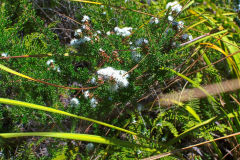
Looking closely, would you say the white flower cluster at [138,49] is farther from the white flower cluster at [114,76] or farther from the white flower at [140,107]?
the white flower at [140,107]

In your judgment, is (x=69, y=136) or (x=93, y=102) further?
(x=93, y=102)

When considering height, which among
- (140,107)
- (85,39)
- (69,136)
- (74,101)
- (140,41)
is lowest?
(69,136)

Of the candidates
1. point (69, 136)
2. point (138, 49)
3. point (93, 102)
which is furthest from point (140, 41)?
point (69, 136)

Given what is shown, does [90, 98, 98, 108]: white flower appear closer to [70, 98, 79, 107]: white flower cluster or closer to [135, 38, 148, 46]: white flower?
[70, 98, 79, 107]: white flower cluster

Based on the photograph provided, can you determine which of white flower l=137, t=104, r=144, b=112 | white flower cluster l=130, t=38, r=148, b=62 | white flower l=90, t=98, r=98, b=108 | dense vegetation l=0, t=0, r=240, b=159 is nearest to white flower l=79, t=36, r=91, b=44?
dense vegetation l=0, t=0, r=240, b=159

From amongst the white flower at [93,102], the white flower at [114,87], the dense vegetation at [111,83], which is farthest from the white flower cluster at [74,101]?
the white flower at [114,87]

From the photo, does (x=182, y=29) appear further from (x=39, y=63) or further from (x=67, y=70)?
(x=39, y=63)

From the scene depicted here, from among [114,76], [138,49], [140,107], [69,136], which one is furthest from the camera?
[140,107]

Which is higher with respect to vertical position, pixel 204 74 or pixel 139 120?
pixel 204 74

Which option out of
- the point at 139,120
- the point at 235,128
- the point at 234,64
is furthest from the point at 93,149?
the point at 234,64

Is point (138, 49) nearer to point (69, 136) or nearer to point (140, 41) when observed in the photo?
point (140, 41)

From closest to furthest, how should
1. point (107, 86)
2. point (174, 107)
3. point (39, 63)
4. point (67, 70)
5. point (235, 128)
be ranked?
point (107, 86) → point (67, 70) → point (39, 63) → point (235, 128) → point (174, 107)
